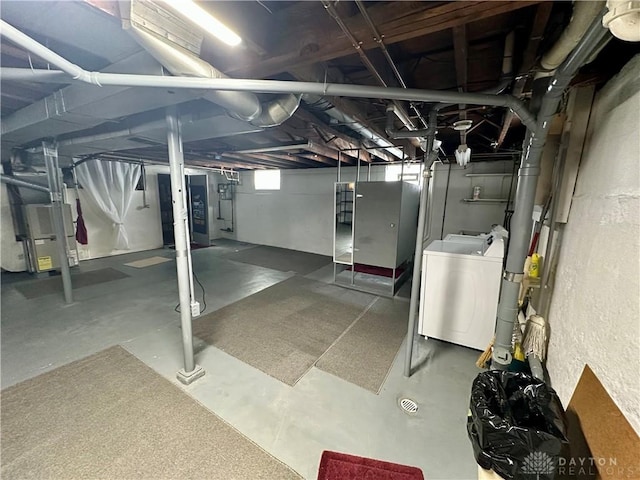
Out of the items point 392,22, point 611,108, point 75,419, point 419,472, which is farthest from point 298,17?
point 75,419

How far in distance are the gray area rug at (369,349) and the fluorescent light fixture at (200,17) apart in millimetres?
2376

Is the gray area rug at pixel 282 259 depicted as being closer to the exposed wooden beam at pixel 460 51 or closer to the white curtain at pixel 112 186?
the white curtain at pixel 112 186

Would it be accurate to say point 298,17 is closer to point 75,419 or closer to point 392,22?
point 392,22

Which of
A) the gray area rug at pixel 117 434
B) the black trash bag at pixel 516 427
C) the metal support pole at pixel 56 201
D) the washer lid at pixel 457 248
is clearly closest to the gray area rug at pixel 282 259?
the washer lid at pixel 457 248

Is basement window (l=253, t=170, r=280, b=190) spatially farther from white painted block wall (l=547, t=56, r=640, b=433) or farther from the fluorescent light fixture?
white painted block wall (l=547, t=56, r=640, b=433)

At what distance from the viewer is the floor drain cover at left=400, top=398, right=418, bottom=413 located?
182 centimetres

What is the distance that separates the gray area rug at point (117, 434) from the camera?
140cm

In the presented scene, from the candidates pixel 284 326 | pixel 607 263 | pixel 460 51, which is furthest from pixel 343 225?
pixel 607 263

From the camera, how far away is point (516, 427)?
1042 mm

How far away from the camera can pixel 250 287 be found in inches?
168

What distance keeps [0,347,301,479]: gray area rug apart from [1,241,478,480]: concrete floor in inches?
4.8

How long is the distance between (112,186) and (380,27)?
6.93 m

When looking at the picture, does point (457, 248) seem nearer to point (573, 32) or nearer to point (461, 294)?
point (461, 294)

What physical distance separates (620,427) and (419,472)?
95 cm
